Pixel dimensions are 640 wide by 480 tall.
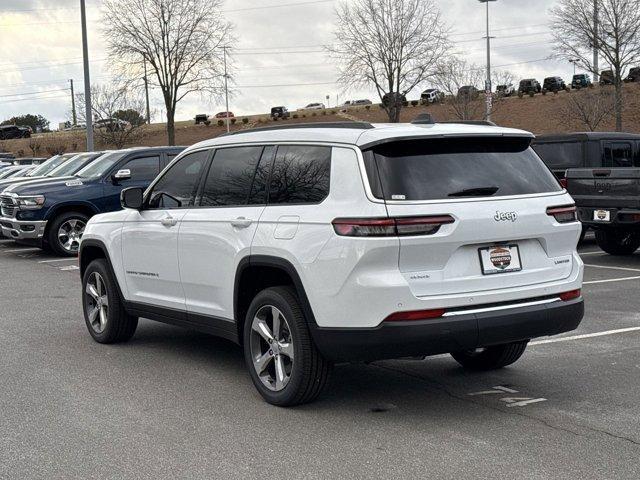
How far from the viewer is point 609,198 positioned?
43.1 feet

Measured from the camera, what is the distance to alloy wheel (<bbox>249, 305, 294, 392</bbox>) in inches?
218

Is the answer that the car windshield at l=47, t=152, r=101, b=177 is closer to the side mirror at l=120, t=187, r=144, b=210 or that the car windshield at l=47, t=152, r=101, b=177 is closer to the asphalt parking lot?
the asphalt parking lot

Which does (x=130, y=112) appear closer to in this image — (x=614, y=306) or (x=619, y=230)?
(x=619, y=230)

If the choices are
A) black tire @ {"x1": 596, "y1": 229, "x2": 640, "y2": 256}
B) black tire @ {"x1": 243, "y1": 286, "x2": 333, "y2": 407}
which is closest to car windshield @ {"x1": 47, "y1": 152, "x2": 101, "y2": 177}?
black tire @ {"x1": 596, "y1": 229, "x2": 640, "y2": 256}

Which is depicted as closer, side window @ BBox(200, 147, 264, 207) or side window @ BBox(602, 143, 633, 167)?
side window @ BBox(200, 147, 264, 207)

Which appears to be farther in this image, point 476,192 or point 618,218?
point 618,218

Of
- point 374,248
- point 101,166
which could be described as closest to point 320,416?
point 374,248

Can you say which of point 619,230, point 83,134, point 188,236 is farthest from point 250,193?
point 83,134

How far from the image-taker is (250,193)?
598 centimetres

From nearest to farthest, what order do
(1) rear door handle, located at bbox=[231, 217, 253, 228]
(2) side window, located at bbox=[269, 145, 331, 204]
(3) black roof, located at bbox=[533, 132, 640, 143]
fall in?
(2) side window, located at bbox=[269, 145, 331, 204] → (1) rear door handle, located at bbox=[231, 217, 253, 228] → (3) black roof, located at bbox=[533, 132, 640, 143]

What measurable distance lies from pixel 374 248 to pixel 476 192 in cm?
83

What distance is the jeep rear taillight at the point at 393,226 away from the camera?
491cm

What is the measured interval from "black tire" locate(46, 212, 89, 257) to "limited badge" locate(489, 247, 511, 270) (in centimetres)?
1203

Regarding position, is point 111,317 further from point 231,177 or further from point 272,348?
point 272,348
